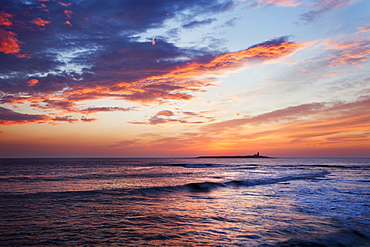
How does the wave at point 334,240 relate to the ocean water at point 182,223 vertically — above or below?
above

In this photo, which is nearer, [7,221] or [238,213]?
[7,221]

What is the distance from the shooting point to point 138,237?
10117 millimetres

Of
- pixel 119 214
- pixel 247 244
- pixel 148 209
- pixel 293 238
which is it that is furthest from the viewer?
pixel 148 209

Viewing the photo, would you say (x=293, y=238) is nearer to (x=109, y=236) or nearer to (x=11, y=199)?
(x=109, y=236)

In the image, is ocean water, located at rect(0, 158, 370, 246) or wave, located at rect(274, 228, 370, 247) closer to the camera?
wave, located at rect(274, 228, 370, 247)

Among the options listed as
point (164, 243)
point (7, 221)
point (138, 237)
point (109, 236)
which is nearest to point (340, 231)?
point (164, 243)

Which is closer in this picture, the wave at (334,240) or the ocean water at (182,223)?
the wave at (334,240)

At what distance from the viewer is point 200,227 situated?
11.6 meters

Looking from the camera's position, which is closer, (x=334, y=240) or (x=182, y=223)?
(x=334, y=240)

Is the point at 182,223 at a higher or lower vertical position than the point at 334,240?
lower

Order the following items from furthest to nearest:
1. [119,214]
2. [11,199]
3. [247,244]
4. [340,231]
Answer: [11,199]
[119,214]
[340,231]
[247,244]

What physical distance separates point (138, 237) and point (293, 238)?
6.49 m

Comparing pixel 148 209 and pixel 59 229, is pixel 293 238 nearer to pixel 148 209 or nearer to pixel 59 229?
pixel 148 209

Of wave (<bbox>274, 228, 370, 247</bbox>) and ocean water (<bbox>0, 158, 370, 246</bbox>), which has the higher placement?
wave (<bbox>274, 228, 370, 247</bbox>)
